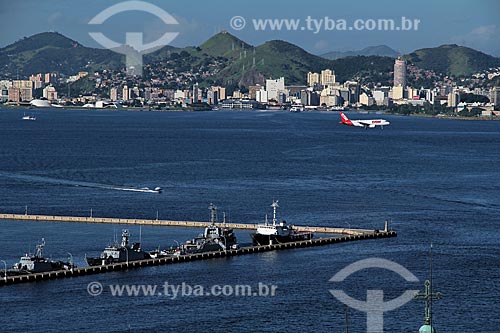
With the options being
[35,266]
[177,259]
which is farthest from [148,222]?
[35,266]

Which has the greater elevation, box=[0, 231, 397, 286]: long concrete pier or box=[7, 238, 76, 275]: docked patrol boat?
box=[7, 238, 76, 275]: docked patrol boat

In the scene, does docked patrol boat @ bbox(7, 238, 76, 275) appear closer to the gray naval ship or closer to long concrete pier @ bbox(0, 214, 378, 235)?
the gray naval ship

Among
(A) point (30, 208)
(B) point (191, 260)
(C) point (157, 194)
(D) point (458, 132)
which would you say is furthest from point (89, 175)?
(D) point (458, 132)

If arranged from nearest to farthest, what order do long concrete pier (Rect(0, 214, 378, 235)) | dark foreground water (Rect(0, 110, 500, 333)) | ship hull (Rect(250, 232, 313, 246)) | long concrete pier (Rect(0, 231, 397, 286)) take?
dark foreground water (Rect(0, 110, 500, 333)) < long concrete pier (Rect(0, 231, 397, 286)) < ship hull (Rect(250, 232, 313, 246)) < long concrete pier (Rect(0, 214, 378, 235))

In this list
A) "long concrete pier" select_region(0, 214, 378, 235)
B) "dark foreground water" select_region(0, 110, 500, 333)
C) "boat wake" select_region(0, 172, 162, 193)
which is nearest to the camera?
"dark foreground water" select_region(0, 110, 500, 333)

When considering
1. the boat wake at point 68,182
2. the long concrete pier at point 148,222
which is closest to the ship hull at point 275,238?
the long concrete pier at point 148,222

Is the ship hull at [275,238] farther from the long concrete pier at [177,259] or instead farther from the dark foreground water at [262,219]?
the dark foreground water at [262,219]

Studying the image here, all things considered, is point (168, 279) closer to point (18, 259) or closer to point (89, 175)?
point (18, 259)

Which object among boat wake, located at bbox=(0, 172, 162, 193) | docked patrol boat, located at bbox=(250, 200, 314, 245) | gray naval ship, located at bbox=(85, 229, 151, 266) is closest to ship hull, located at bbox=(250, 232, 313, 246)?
docked patrol boat, located at bbox=(250, 200, 314, 245)

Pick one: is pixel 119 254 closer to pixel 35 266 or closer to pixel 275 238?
pixel 35 266
